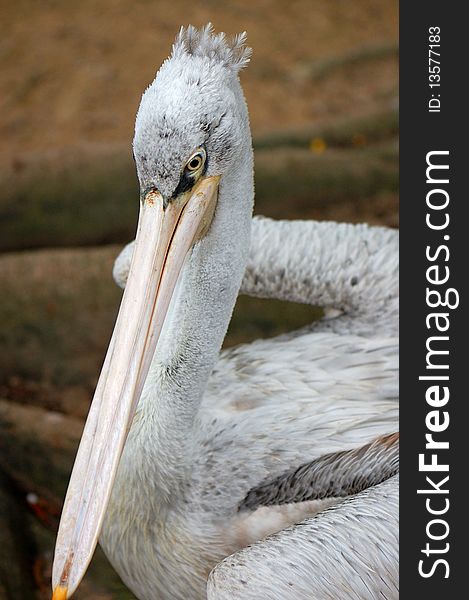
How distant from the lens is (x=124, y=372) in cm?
182

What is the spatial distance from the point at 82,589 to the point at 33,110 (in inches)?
112

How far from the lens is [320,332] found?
266cm

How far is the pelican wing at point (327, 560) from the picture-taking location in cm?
188

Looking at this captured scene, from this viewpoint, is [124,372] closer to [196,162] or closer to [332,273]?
[196,162]

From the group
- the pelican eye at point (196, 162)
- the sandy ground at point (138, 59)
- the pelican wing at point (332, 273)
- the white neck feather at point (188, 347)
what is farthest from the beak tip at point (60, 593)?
the sandy ground at point (138, 59)

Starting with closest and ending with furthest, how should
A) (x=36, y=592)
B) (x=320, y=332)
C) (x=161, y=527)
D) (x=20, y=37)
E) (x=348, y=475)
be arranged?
(x=348, y=475) < (x=161, y=527) < (x=320, y=332) < (x=36, y=592) < (x=20, y=37)

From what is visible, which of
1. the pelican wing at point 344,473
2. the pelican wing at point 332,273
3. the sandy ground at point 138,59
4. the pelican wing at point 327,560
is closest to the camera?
the pelican wing at point 327,560

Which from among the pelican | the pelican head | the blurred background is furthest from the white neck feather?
the blurred background

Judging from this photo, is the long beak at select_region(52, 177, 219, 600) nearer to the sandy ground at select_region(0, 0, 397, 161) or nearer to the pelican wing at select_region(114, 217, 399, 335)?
the pelican wing at select_region(114, 217, 399, 335)

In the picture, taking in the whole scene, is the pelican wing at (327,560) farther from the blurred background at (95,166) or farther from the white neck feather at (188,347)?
the blurred background at (95,166)

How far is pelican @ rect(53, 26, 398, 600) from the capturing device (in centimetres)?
183

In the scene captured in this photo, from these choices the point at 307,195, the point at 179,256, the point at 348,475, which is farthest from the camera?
the point at 307,195

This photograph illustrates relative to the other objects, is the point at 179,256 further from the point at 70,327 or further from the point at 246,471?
the point at 70,327

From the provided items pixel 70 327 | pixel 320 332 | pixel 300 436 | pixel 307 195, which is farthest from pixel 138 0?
pixel 300 436
